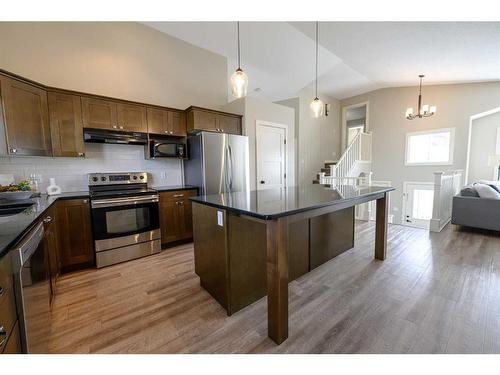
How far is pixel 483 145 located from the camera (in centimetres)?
555

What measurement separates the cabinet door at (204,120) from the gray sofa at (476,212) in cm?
443

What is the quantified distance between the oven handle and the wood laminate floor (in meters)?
0.78

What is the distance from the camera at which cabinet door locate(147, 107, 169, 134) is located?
329 cm

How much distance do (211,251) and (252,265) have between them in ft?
1.27

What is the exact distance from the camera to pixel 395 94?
641 centimetres

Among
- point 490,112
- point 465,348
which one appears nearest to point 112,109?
point 465,348

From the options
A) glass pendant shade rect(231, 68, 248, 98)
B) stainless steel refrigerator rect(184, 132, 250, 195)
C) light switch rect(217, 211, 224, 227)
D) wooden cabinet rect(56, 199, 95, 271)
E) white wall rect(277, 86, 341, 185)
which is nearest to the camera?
light switch rect(217, 211, 224, 227)

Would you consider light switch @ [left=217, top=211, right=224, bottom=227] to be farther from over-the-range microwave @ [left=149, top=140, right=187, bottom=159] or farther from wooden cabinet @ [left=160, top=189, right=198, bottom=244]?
over-the-range microwave @ [left=149, top=140, right=187, bottom=159]

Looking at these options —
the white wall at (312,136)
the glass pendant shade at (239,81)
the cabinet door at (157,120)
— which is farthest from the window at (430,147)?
the cabinet door at (157,120)

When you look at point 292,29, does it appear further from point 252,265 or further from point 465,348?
point 465,348

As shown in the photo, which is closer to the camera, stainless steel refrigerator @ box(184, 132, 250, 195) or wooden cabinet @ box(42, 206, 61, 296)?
wooden cabinet @ box(42, 206, 61, 296)

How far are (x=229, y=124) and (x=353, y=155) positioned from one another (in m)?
3.93

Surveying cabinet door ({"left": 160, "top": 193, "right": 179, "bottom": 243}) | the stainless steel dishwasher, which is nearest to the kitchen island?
the stainless steel dishwasher

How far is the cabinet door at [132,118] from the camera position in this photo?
10.00 feet
